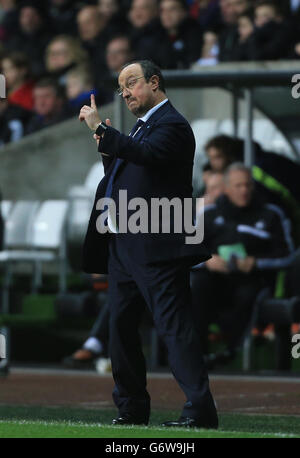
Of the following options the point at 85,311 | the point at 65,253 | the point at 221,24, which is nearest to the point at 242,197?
the point at 85,311

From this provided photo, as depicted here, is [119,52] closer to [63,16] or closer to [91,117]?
[63,16]

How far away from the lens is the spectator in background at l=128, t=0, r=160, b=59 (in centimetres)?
1592

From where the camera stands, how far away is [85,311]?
490 inches

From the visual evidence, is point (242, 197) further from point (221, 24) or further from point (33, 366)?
point (221, 24)

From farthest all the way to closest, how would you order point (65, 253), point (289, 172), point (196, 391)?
point (65, 253), point (289, 172), point (196, 391)

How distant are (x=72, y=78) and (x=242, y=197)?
15.8 feet

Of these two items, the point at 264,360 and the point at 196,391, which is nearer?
the point at 196,391

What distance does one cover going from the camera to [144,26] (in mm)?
16375

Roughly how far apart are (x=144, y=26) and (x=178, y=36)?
67 centimetres

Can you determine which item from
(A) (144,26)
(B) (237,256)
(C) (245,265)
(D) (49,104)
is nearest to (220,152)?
(B) (237,256)

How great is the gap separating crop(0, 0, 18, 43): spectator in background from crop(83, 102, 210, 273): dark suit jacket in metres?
12.9

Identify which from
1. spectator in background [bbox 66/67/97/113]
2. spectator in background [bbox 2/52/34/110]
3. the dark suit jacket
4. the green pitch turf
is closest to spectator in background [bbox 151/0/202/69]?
spectator in background [bbox 66/67/97/113]

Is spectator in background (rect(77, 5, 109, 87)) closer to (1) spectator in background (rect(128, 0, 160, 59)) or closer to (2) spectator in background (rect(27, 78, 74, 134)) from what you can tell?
(1) spectator in background (rect(128, 0, 160, 59))

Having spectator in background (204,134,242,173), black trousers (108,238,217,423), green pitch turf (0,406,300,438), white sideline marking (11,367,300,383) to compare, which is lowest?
white sideline marking (11,367,300,383)
